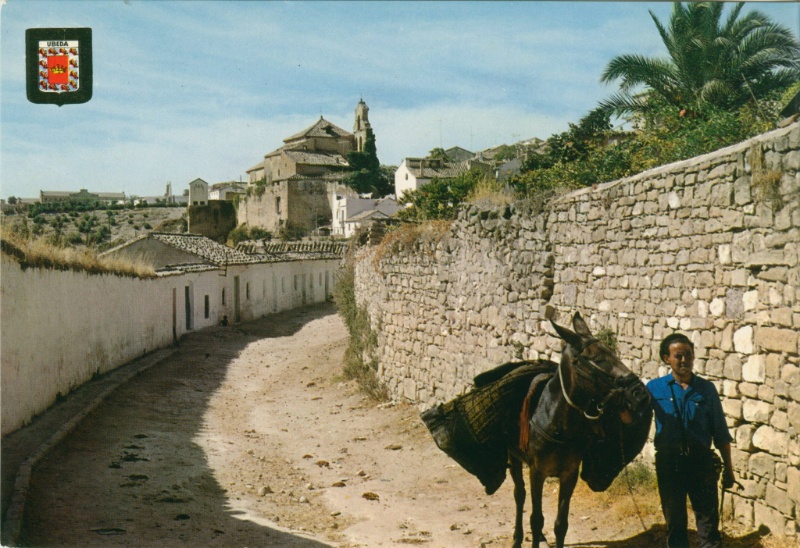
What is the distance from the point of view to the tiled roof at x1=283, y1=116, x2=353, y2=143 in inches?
3125

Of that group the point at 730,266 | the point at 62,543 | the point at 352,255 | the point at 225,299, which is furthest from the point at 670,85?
the point at 225,299

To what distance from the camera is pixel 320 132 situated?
265 ft

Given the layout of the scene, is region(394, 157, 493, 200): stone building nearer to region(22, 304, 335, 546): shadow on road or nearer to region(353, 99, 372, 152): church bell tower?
region(353, 99, 372, 152): church bell tower

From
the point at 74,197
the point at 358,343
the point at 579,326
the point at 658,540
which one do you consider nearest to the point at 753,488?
the point at 658,540

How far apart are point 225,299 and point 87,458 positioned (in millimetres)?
22383

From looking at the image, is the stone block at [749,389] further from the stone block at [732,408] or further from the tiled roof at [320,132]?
the tiled roof at [320,132]

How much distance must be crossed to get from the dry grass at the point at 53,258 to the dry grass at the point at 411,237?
5202 mm

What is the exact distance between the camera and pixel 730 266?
20.2 ft

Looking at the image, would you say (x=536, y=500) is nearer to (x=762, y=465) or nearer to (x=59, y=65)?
(x=762, y=465)

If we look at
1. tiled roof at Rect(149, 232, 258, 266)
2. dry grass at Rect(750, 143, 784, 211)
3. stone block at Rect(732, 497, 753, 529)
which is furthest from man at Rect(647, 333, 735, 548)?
tiled roof at Rect(149, 232, 258, 266)

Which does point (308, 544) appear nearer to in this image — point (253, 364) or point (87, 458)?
point (87, 458)

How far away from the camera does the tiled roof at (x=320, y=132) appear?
7938 centimetres

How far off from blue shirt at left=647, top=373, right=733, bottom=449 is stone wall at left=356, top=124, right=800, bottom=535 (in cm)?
62

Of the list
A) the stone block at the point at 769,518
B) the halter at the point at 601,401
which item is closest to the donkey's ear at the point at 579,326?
the halter at the point at 601,401
